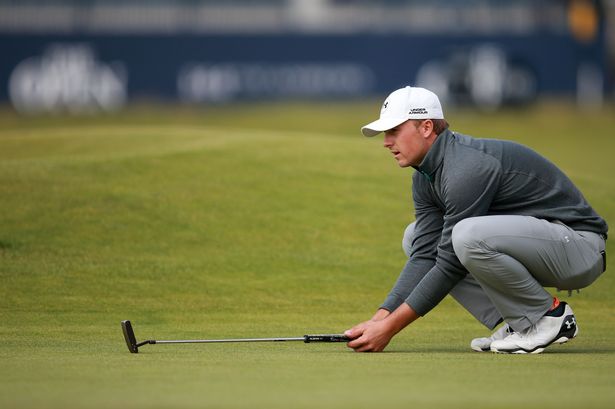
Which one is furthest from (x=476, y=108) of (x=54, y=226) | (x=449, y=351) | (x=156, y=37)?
(x=449, y=351)

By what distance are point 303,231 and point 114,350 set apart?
3678 millimetres

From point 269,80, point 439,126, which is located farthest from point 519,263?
point 269,80

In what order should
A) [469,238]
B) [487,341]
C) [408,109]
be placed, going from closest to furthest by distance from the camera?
[469,238] → [408,109] → [487,341]

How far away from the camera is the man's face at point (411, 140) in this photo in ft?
19.3

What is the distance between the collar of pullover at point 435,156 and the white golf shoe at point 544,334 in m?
0.92

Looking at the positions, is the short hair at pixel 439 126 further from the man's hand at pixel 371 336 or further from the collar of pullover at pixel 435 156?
the man's hand at pixel 371 336

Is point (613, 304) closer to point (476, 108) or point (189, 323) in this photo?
point (189, 323)

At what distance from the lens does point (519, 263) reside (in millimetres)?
5914

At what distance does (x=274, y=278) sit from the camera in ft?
28.5

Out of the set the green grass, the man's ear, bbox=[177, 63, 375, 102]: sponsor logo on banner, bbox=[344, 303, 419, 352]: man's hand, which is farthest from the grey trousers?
bbox=[177, 63, 375, 102]: sponsor logo on banner

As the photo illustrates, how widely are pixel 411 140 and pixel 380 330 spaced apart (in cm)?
95

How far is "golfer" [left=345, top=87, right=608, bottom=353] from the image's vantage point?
5773 mm

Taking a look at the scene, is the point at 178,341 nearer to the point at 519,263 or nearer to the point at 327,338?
the point at 327,338

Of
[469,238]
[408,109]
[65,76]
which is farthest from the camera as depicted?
[65,76]
